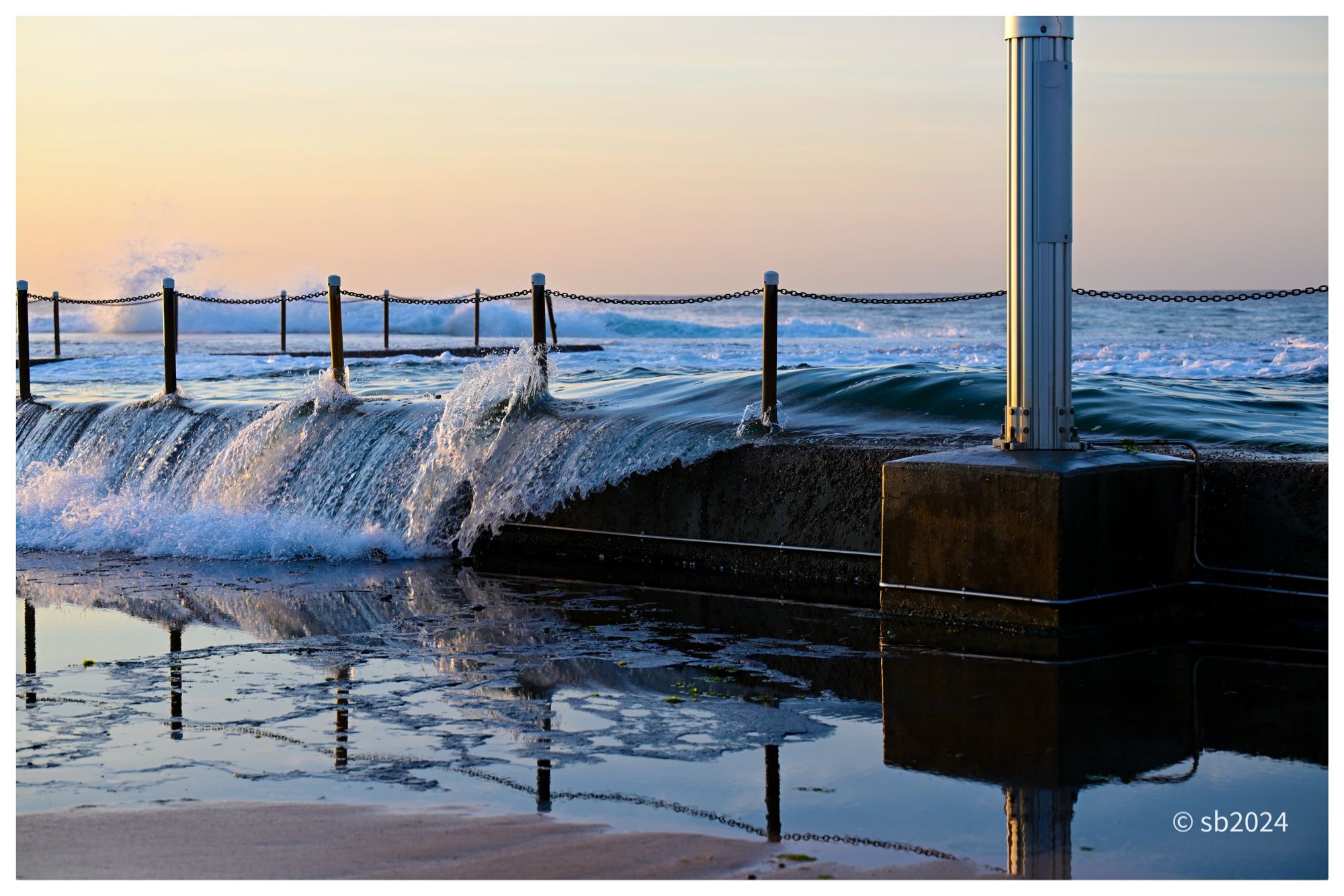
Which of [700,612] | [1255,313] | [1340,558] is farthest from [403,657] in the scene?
[1255,313]

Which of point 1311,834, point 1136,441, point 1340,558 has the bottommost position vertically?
point 1311,834

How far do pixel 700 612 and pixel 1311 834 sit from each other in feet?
12.8

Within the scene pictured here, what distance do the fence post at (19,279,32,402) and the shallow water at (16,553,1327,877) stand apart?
961 cm

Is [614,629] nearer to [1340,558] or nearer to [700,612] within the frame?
[700,612]

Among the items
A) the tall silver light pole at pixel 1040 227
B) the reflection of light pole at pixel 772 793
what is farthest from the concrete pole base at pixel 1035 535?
the reflection of light pole at pixel 772 793

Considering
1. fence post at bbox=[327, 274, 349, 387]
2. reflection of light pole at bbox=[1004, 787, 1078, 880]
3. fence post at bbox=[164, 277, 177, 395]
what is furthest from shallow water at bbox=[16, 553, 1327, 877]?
fence post at bbox=[164, 277, 177, 395]

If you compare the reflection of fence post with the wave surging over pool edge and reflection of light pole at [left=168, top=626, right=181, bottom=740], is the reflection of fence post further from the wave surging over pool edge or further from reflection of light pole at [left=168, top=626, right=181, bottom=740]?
the wave surging over pool edge

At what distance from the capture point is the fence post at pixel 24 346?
646 inches

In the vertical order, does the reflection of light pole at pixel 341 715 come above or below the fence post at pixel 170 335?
below

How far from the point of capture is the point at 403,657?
255 inches

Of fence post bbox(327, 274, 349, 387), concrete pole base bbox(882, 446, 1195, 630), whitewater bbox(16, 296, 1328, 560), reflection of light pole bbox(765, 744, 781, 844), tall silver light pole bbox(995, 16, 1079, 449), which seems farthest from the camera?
fence post bbox(327, 274, 349, 387)

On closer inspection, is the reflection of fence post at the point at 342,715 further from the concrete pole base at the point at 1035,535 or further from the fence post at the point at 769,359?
the fence post at the point at 769,359

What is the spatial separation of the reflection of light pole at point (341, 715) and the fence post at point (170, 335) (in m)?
8.90

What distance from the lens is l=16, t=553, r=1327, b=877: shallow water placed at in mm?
4176
